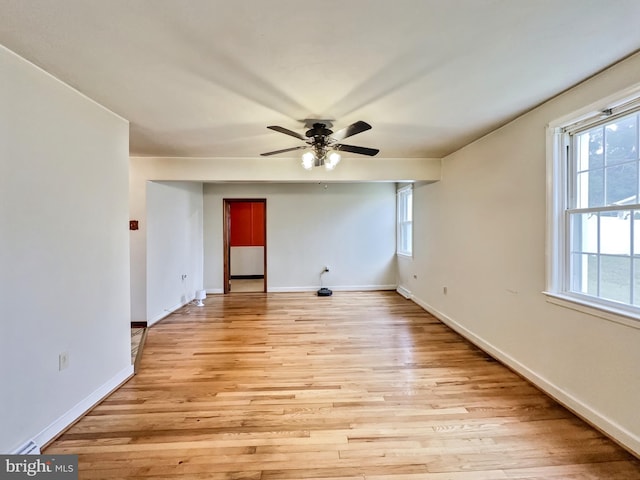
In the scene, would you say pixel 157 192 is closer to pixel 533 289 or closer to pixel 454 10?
pixel 454 10

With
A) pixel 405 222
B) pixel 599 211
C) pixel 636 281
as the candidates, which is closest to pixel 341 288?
pixel 405 222

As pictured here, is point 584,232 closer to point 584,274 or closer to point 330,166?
point 584,274

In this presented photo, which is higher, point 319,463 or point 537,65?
point 537,65

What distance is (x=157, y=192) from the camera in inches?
168

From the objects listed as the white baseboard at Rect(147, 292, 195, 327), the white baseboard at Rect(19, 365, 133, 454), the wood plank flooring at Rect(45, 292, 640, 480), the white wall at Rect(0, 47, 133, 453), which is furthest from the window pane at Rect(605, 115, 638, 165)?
the white baseboard at Rect(147, 292, 195, 327)

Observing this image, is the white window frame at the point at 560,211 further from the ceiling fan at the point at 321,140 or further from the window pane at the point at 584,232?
the ceiling fan at the point at 321,140

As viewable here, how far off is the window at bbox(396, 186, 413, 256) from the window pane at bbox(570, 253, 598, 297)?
3244 millimetres

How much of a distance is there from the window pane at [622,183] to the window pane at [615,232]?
0.09 meters

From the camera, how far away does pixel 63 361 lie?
1961mm

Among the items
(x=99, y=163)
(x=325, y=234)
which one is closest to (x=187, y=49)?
(x=99, y=163)

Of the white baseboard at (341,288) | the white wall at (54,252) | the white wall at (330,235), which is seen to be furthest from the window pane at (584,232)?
the white baseboard at (341,288)

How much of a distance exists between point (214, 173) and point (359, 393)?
10.5 feet

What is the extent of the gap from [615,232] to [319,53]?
225 cm

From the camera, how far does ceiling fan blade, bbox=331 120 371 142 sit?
2094 millimetres
